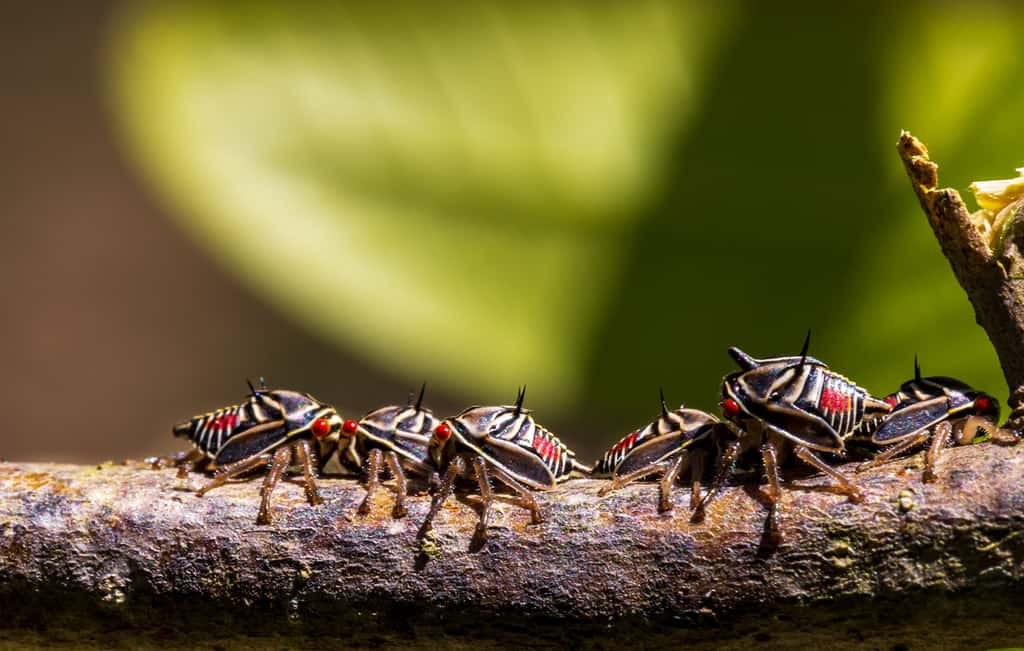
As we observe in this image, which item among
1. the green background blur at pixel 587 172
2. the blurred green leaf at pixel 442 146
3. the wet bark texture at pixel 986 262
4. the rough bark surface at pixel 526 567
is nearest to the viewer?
the rough bark surface at pixel 526 567

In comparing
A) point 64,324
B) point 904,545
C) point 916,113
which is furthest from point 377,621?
point 64,324

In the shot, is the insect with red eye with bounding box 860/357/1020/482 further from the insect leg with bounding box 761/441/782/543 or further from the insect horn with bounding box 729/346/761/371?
the insect horn with bounding box 729/346/761/371

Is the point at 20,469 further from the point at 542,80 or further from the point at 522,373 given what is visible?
the point at 542,80

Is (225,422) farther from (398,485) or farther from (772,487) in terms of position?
(772,487)

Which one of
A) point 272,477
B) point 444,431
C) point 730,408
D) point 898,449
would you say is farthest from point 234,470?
point 898,449

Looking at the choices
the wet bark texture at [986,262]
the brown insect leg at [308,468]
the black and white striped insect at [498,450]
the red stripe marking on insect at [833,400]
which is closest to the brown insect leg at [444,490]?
the black and white striped insect at [498,450]

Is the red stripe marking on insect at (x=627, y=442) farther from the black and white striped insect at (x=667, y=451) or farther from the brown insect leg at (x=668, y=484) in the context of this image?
the brown insect leg at (x=668, y=484)
